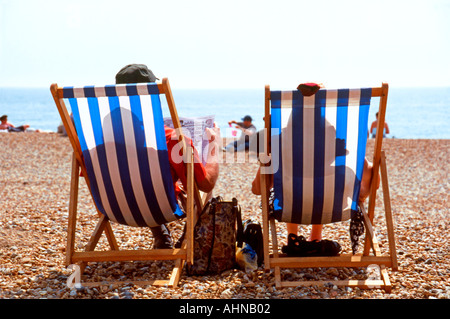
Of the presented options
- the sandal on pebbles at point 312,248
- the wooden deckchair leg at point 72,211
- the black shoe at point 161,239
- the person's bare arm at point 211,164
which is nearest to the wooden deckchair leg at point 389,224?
the sandal on pebbles at point 312,248

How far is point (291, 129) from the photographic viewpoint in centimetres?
310

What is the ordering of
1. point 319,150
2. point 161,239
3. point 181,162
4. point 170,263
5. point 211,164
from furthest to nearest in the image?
point 161,239 < point 170,263 < point 211,164 < point 181,162 < point 319,150

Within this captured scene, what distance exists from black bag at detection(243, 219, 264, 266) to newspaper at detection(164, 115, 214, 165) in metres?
0.59

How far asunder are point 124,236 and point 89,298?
1380mm

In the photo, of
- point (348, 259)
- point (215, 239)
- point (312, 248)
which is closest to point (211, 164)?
point (215, 239)

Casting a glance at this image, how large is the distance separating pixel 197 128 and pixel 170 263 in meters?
0.91

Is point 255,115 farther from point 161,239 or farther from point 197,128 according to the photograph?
point 197,128

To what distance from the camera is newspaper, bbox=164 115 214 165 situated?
3.32 metres

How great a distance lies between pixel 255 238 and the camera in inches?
142

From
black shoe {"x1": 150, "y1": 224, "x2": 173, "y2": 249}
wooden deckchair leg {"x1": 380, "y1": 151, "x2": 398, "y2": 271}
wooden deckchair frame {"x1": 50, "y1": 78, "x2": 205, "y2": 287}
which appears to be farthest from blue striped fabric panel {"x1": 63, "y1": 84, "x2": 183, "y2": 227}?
wooden deckchair leg {"x1": 380, "y1": 151, "x2": 398, "y2": 271}

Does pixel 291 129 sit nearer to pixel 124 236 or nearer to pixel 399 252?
pixel 399 252

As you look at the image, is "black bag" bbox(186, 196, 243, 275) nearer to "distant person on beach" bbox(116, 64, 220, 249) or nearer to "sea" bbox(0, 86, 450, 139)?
"distant person on beach" bbox(116, 64, 220, 249)

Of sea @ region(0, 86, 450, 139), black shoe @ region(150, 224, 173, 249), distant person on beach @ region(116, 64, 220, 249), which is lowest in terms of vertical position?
sea @ region(0, 86, 450, 139)
